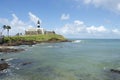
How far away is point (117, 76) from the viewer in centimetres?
3891

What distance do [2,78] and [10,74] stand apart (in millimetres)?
3529

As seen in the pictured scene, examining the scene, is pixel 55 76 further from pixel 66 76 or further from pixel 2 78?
pixel 2 78

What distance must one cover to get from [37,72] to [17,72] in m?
4.07

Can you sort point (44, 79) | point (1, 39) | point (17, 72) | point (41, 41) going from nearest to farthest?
point (44, 79), point (17, 72), point (1, 39), point (41, 41)

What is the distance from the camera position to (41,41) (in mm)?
173625

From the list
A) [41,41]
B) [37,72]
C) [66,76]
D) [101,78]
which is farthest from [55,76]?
[41,41]

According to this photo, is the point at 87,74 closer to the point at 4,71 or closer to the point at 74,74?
the point at 74,74

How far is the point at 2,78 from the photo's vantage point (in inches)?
1512

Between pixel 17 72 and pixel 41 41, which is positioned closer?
pixel 17 72

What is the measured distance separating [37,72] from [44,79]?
6.35 metres

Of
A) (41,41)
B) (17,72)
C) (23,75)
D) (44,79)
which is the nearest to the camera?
(44,79)

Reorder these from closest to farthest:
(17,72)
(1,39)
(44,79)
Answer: (44,79)
(17,72)
(1,39)

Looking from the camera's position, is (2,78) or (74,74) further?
(74,74)

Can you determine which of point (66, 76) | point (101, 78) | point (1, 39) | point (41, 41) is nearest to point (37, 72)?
point (66, 76)
